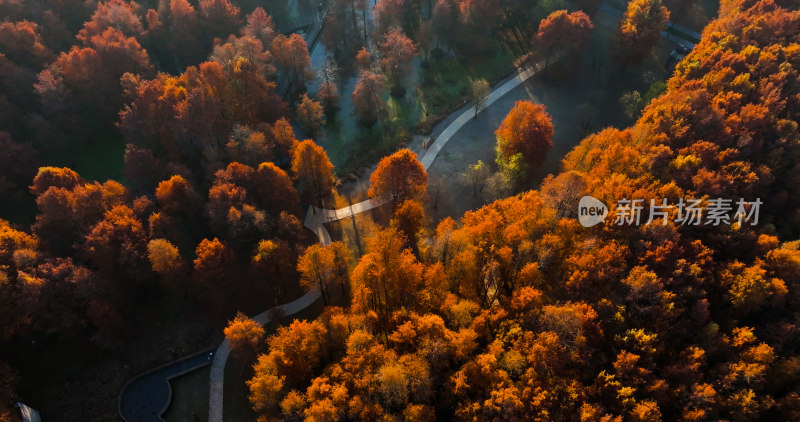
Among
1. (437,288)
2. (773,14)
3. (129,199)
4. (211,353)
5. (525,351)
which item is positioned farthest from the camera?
(773,14)

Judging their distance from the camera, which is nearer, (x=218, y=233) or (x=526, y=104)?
(x=218, y=233)

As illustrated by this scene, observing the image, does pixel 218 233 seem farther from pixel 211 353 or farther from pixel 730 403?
pixel 730 403

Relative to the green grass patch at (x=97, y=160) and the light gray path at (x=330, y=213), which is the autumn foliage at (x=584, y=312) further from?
the green grass patch at (x=97, y=160)

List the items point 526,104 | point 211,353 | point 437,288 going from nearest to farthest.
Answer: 1. point 437,288
2. point 211,353
3. point 526,104

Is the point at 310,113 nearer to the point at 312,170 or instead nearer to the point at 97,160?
the point at 312,170

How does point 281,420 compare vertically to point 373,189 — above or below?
below

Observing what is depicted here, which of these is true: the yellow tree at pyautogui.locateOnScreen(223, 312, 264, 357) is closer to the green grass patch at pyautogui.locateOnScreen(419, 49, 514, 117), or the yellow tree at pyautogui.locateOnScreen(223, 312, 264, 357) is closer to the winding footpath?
the winding footpath

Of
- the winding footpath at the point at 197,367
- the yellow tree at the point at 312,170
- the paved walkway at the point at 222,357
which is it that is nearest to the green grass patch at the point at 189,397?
the winding footpath at the point at 197,367

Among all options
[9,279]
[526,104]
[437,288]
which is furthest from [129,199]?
[526,104]
